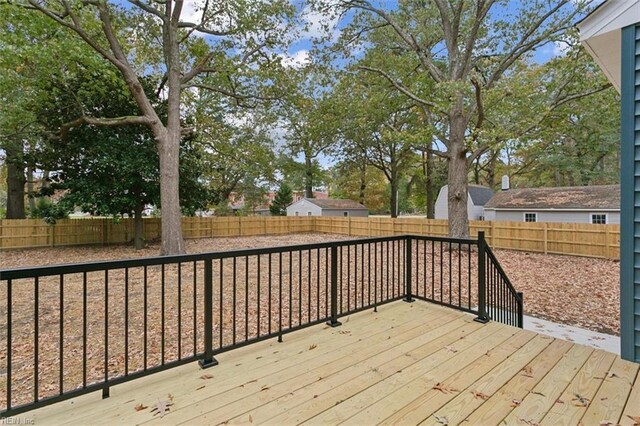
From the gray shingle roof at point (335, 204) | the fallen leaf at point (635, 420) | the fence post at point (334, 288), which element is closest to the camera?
the fallen leaf at point (635, 420)

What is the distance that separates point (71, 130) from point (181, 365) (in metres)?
11.0

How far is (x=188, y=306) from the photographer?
4.82m

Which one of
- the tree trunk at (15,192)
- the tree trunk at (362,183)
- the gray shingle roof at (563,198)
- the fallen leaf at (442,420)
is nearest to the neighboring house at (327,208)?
the tree trunk at (362,183)

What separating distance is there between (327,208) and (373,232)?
7413 millimetres

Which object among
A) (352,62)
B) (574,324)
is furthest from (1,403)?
(352,62)

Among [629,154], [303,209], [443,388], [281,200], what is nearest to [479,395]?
[443,388]

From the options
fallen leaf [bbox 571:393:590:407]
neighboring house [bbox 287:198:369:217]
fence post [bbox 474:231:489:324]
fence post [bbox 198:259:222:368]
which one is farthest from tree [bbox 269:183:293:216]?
fallen leaf [bbox 571:393:590:407]

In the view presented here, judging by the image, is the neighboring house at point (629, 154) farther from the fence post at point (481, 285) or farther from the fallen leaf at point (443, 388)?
the fallen leaf at point (443, 388)

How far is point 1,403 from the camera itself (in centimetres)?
250

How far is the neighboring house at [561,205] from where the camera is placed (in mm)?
12102

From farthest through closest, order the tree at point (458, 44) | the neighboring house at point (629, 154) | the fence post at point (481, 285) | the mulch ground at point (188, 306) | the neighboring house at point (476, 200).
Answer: the neighboring house at point (476, 200) < the tree at point (458, 44) < the fence post at point (481, 285) < the mulch ground at point (188, 306) < the neighboring house at point (629, 154)

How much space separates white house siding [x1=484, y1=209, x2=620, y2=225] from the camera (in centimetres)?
1183

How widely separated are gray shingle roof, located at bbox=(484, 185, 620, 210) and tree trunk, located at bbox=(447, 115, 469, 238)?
6.42m

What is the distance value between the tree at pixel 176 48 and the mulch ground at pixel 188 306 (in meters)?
3.50
